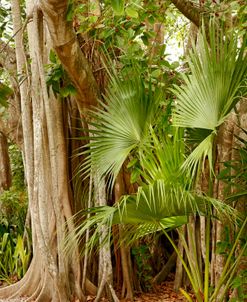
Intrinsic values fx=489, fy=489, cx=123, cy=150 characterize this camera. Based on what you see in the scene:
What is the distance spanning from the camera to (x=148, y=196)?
2.60 meters

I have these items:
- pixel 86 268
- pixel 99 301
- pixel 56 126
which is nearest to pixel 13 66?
pixel 56 126

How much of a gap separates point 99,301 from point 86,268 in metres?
0.40

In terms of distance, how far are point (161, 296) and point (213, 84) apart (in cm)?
267

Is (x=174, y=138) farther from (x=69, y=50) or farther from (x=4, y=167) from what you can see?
(x=4, y=167)

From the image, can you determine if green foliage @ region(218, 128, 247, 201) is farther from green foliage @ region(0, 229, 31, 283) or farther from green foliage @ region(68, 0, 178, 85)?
green foliage @ region(0, 229, 31, 283)

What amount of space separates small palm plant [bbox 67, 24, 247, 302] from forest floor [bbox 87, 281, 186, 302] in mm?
1477

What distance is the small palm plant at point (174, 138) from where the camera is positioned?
257cm

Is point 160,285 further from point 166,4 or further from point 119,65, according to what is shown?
point 166,4

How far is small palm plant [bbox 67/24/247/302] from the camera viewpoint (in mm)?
2568

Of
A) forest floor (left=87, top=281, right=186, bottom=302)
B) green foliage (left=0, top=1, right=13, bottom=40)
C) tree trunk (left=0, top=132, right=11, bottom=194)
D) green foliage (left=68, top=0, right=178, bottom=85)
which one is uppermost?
green foliage (left=0, top=1, right=13, bottom=40)

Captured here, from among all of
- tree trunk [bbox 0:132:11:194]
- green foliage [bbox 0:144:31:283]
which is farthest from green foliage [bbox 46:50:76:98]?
tree trunk [bbox 0:132:11:194]

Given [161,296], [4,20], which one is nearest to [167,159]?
[161,296]

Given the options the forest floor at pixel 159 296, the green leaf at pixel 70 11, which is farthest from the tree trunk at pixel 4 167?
the green leaf at pixel 70 11

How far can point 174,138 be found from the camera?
278cm
